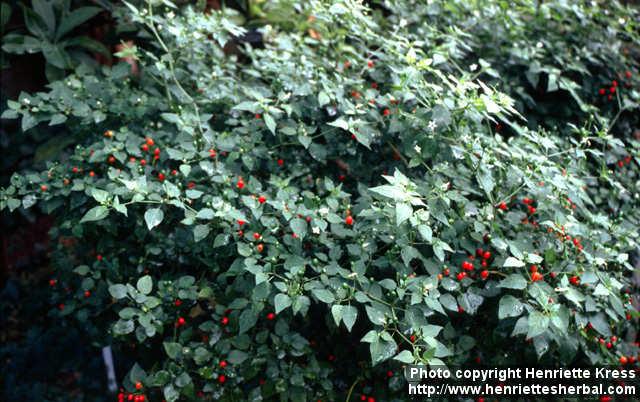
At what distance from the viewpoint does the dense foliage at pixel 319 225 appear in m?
1.62

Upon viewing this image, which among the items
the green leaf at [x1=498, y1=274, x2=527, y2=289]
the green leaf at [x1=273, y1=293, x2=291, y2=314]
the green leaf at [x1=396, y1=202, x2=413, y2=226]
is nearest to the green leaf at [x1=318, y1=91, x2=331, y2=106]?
the green leaf at [x1=396, y1=202, x2=413, y2=226]

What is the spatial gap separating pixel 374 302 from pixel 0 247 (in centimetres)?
250

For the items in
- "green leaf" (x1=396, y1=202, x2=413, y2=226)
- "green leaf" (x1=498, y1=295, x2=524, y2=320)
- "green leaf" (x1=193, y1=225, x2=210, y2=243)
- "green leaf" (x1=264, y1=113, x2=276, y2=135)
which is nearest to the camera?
"green leaf" (x1=396, y1=202, x2=413, y2=226)

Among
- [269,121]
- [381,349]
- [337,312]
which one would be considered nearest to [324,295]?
[337,312]

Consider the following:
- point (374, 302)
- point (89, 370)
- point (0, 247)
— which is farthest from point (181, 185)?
point (0, 247)

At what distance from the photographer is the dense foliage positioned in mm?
1619

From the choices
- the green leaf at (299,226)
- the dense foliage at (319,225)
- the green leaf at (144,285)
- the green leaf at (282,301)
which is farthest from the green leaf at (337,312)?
the green leaf at (144,285)

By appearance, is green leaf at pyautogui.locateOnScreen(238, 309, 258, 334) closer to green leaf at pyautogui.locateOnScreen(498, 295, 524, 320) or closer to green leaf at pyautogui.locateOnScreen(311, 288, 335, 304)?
green leaf at pyautogui.locateOnScreen(311, 288, 335, 304)

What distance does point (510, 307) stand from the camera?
5.10 feet

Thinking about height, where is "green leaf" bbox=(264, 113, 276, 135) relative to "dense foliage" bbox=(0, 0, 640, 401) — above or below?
above

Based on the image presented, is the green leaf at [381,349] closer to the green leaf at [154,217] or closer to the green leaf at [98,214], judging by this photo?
the green leaf at [154,217]

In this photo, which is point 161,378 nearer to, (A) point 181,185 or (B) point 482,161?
(A) point 181,185

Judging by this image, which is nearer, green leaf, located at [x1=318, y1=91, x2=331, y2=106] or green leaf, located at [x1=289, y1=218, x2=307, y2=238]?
green leaf, located at [x1=289, y1=218, x2=307, y2=238]

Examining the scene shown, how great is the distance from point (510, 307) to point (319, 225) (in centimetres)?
54
